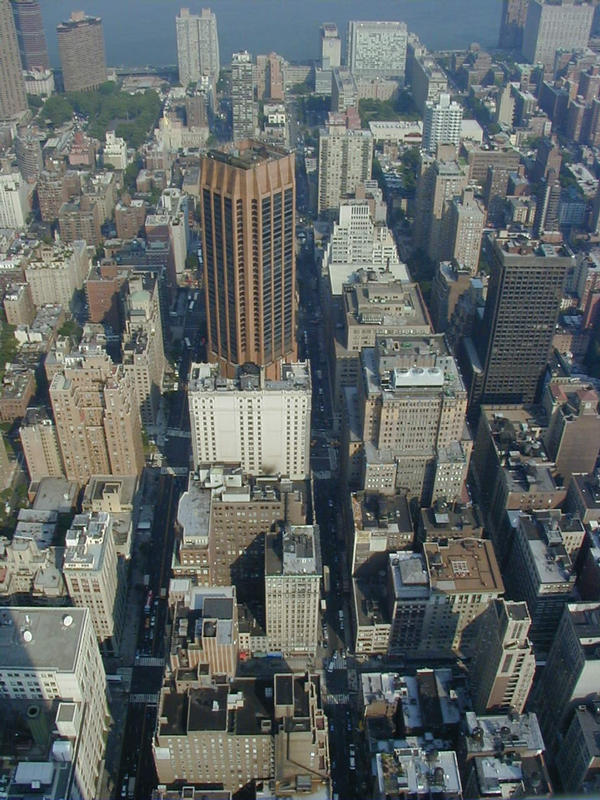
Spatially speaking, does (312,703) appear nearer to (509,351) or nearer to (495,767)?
(495,767)

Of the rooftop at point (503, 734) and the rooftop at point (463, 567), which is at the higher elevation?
the rooftop at point (463, 567)

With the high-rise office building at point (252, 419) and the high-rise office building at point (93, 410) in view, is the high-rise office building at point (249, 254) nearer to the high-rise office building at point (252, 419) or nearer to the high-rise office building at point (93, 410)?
the high-rise office building at point (252, 419)

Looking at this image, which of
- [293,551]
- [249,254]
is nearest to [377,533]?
[293,551]

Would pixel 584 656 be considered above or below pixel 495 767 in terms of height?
above

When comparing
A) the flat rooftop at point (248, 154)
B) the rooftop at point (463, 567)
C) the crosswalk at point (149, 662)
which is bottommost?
the crosswalk at point (149, 662)

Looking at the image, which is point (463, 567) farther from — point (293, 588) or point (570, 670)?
point (293, 588)

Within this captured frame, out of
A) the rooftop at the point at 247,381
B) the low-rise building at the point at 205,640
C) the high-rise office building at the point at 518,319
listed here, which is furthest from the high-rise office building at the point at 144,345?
the high-rise office building at the point at 518,319

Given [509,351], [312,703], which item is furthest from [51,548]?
[509,351]
